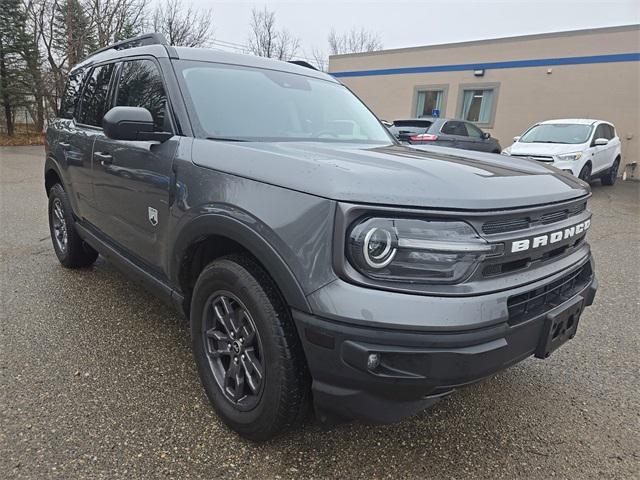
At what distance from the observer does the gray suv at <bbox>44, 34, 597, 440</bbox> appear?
1528 mm

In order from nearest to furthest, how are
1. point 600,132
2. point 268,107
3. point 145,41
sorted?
point 268,107
point 145,41
point 600,132

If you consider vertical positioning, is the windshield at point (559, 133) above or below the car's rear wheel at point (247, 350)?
above

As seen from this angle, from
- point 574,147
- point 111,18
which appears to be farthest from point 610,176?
point 111,18

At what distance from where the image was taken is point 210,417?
87.3 inches

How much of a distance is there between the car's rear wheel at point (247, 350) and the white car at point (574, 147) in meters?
9.07

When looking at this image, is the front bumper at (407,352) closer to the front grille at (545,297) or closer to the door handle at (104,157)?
the front grille at (545,297)

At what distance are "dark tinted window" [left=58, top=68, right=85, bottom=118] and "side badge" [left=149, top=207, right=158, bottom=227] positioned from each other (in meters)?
2.08

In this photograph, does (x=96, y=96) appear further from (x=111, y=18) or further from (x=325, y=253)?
(x=111, y=18)

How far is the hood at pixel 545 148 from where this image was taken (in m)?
9.75

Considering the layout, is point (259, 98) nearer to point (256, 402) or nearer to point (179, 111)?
point (179, 111)

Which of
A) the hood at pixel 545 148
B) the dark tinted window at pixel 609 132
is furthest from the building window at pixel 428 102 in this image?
the hood at pixel 545 148

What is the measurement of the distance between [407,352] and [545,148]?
10071mm

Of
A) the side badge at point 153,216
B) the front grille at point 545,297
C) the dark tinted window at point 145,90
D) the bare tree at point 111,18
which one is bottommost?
the front grille at point 545,297

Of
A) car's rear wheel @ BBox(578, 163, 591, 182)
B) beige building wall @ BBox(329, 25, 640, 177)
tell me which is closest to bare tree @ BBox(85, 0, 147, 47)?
beige building wall @ BBox(329, 25, 640, 177)
